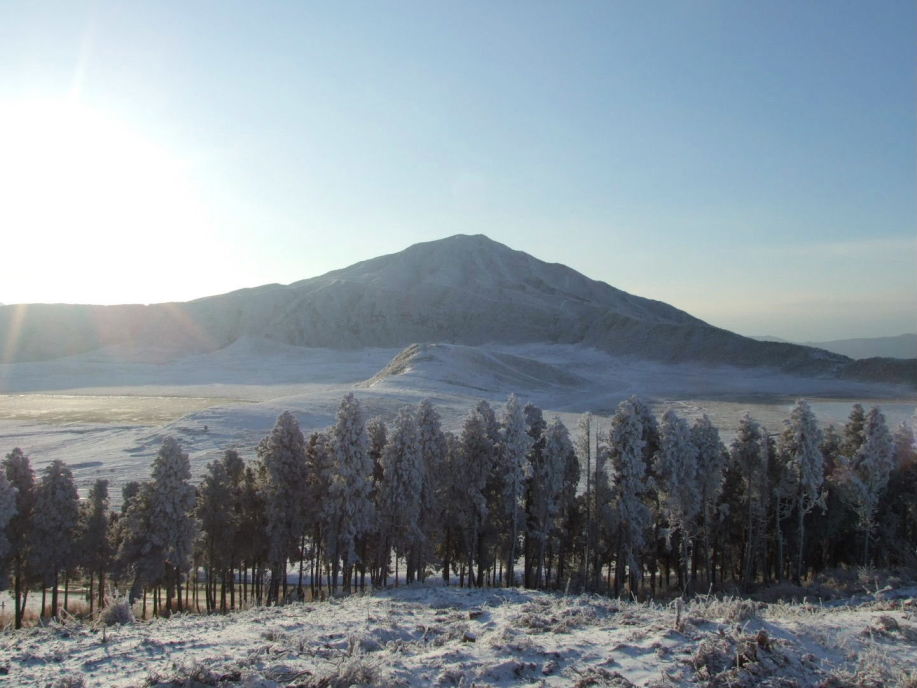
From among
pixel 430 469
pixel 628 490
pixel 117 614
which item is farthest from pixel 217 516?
pixel 628 490

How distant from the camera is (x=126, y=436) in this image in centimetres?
6919

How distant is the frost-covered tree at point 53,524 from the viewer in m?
27.4

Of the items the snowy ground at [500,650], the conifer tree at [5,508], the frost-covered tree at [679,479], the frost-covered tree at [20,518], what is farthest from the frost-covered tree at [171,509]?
the frost-covered tree at [679,479]

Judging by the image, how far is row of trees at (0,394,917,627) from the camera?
1087 inches

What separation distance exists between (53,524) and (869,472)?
123 feet

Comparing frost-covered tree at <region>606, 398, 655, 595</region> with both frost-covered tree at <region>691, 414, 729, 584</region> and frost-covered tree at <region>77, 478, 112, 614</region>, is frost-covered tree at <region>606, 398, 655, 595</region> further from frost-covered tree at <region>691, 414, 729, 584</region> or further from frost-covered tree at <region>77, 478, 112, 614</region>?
frost-covered tree at <region>77, 478, 112, 614</region>

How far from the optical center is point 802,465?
31359 mm

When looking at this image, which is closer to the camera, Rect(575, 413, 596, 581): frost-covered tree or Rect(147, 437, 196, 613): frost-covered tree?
Rect(147, 437, 196, 613): frost-covered tree

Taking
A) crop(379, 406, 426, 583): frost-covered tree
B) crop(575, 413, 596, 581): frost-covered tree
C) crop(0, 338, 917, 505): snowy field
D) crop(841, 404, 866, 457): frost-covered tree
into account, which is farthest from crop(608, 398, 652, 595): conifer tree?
crop(841, 404, 866, 457): frost-covered tree

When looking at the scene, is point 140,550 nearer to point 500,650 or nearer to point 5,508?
point 5,508

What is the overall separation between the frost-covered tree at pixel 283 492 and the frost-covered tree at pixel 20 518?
9772 millimetres

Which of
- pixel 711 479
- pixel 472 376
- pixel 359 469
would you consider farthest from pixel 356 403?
pixel 472 376

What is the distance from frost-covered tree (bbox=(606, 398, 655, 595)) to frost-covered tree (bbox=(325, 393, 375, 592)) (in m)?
11.3

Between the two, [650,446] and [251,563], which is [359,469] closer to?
[251,563]
